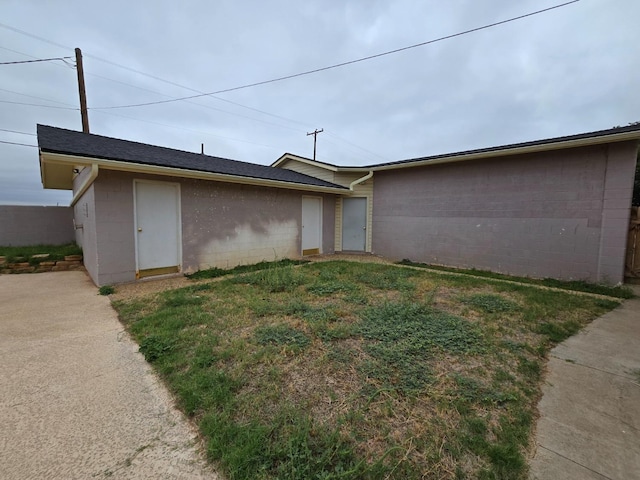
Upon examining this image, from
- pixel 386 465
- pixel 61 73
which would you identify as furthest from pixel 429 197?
pixel 61 73

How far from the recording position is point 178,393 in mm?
1962

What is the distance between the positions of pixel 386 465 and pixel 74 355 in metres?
3.03

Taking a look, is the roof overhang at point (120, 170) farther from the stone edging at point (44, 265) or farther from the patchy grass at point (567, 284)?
the patchy grass at point (567, 284)

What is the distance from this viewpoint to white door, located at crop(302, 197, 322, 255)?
9094mm

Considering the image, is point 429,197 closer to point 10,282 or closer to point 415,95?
point 415,95

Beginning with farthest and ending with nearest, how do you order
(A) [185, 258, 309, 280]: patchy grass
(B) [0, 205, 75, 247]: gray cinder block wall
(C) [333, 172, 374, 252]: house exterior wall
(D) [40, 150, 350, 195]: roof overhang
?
1. (C) [333, 172, 374, 252]: house exterior wall
2. (B) [0, 205, 75, 247]: gray cinder block wall
3. (A) [185, 258, 309, 280]: patchy grass
4. (D) [40, 150, 350, 195]: roof overhang

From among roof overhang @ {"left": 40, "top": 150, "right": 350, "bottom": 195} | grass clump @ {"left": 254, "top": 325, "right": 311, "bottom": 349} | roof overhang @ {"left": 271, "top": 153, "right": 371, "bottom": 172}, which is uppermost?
roof overhang @ {"left": 271, "top": 153, "right": 371, "bottom": 172}

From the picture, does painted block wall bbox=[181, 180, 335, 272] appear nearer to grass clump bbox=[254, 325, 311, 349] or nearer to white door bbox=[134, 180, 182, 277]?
white door bbox=[134, 180, 182, 277]

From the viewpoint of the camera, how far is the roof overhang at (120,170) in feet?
14.5

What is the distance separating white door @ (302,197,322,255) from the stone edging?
6.36m

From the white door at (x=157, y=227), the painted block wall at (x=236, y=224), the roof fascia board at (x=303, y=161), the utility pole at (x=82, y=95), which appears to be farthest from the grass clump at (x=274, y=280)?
the utility pole at (x=82, y=95)

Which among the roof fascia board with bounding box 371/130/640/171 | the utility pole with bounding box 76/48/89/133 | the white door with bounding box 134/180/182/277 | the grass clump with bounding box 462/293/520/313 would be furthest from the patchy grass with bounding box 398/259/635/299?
the utility pole with bounding box 76/48/89/133

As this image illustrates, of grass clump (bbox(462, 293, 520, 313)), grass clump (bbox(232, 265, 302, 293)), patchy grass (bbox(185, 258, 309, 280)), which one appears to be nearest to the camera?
grass clump (bbox(462, 293, 520, 313))

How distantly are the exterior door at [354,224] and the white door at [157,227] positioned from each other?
233 inches
